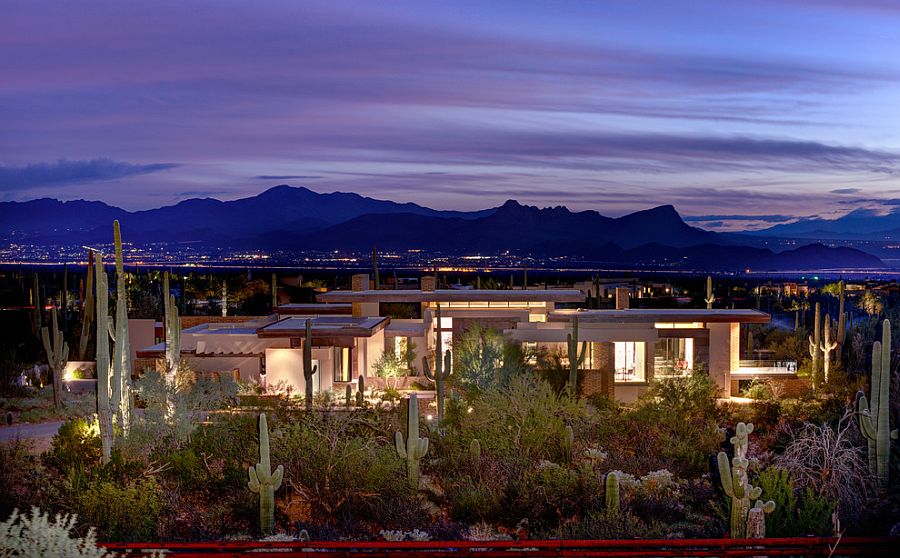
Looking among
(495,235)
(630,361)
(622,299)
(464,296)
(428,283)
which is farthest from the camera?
(495,235)

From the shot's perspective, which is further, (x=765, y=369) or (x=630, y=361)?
(x=765, y=369)

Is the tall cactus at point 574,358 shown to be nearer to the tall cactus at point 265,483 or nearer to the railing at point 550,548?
the tall cactus at point 265,483

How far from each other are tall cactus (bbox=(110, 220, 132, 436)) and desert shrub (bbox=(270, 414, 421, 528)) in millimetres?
3056

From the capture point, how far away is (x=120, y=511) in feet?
42.2

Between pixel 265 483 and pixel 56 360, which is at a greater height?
pixel 56 360

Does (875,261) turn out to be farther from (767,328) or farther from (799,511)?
(799,511)

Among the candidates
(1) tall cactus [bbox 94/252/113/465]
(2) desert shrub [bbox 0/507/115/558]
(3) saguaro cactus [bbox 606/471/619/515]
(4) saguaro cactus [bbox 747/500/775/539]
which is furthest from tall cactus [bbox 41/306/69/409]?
(4) saguaro cactus [bbox 747/500/775/539]

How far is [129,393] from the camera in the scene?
55.4 feet

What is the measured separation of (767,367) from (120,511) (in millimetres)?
18993

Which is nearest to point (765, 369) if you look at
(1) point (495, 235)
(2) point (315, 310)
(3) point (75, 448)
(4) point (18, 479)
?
(2) point (315, 310)

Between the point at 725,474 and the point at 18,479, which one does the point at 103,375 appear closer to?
the point at 18,479

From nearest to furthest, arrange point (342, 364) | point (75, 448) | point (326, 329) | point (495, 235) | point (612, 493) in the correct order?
point (612, 493) < point (75, 448) < point (326, 329) < point (342, 364) < point (495, 235)

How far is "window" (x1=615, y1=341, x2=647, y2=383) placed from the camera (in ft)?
82.9

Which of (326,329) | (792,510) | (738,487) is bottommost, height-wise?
(792,510)
